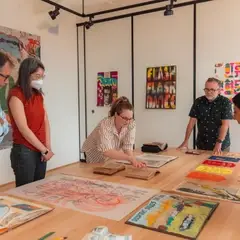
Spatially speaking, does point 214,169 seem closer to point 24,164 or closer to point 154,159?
point 154,159

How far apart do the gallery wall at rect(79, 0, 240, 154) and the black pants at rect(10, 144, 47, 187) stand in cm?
243

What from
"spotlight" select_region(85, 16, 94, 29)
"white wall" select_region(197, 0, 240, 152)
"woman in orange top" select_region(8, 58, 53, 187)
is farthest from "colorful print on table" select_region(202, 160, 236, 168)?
"spotlight" select_region(85, 16, 94, 29)

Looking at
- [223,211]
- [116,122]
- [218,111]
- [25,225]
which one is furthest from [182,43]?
[25,225]

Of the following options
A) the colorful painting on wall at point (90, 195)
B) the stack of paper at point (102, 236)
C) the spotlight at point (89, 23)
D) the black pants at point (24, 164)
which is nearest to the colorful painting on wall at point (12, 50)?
the spotlight at point (89, 23)

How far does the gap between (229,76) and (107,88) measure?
6.01 feet

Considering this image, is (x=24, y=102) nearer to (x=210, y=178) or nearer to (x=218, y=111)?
(x=210, y=178)

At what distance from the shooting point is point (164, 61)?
3.82m

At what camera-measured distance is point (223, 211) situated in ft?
3.50

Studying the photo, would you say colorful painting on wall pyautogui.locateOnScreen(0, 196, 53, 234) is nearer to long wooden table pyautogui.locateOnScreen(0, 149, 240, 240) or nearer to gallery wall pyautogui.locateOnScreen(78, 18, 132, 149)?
long wooden table pyautogui.locateOnScreen(0, 149, 240, 240)

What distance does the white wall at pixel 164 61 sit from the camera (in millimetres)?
3672

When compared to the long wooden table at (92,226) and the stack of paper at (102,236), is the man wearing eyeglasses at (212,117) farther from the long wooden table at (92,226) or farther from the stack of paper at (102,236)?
the stack of paper at (102,236)

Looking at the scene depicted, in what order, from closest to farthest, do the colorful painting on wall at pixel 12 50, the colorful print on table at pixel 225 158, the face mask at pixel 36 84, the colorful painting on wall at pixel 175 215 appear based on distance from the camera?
the colorful painting on wall at pixel 175 215 → the face mask at pixel 36 84 → the colorful print on table at pixel 225 158 → the colorful painting on wall at pixel 12 50

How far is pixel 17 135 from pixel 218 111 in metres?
1.89

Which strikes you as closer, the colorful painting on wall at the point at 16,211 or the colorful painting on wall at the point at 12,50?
the colorful painting on wall at the point at 16,211
